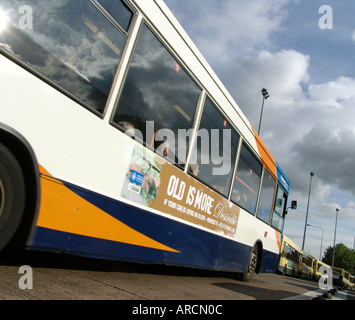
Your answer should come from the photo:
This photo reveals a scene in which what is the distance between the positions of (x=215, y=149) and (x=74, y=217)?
125 inches

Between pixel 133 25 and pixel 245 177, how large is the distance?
4391 millimetres

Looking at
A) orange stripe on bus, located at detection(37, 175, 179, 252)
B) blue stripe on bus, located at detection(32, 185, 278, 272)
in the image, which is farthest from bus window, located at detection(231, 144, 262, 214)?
orange stripe on bus, located at detection(37, 175, 179, 252)

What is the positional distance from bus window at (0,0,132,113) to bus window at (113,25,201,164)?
1.06 ft

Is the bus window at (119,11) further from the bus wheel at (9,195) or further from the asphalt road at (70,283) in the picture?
the asphalt road at (70,283)

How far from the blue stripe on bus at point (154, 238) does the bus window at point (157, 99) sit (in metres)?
0.91

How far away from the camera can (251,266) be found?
320 inches

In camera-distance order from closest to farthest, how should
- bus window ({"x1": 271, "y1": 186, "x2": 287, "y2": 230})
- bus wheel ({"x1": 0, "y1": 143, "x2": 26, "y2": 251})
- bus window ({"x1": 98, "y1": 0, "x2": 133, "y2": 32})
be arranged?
1. bus wheel ({"x1": 0, "y1": 143, "x2": 26, "y2": 251})
2. bus window ({"x1": 98, "y1": 0, "x2": 133, "y2": 32})
3. bus window ({"x1": 271, "y1": 186, "x2": 287, "y2": 230})

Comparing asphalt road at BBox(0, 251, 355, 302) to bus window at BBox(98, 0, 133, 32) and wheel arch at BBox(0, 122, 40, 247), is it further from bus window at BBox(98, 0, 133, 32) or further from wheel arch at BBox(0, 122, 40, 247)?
bus window at BBox(98, 0, 133, 32)

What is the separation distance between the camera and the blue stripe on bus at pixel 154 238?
3.12 metres

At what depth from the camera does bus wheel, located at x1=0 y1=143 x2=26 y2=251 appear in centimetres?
257

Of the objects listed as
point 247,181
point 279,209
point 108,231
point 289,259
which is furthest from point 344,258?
point 108,231

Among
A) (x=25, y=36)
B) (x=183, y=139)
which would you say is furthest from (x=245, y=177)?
(x=25, y=36)

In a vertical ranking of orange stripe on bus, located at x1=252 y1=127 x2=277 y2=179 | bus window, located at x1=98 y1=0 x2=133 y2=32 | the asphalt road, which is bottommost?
the asphalt road

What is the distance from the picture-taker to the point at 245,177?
7.12 m
